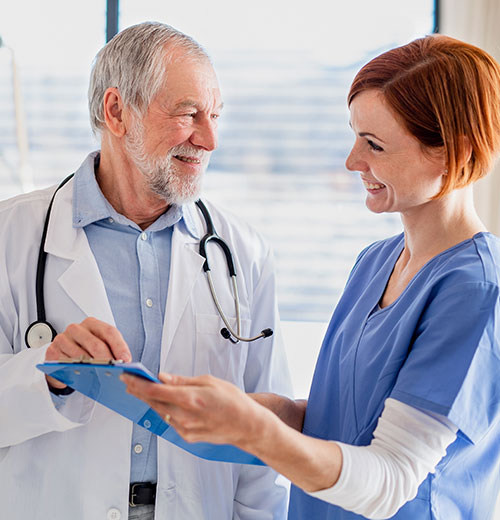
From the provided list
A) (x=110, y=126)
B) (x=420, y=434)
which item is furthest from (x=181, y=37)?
(x=420, y=434)

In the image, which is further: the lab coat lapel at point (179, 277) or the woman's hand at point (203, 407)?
the lab coat lapel at point (179, 277)

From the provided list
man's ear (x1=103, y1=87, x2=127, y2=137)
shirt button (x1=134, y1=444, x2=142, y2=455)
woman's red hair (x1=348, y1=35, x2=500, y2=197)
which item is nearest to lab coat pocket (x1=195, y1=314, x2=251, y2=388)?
shirt button (x1=134, y1=444, x2=142, y2=455)

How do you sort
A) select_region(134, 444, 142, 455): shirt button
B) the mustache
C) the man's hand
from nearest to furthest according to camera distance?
1. the man's hand
2. select_region(134, 444, 142, 455): shirt button
3. the mustache

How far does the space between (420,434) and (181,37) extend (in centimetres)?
101

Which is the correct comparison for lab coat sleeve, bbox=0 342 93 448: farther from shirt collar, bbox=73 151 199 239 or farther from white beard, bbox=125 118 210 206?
white beard, bbox=125 118 210 206

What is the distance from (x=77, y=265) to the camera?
1.34 m

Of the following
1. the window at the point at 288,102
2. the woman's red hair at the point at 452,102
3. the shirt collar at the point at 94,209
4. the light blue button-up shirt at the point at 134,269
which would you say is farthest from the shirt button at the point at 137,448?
the window at the point at 288,102

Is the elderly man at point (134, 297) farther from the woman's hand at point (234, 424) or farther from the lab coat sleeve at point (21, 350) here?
the woman's hand at point (234, 424)

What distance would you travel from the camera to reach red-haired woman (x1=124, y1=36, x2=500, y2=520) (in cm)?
89

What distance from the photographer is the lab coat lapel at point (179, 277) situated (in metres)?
1.35

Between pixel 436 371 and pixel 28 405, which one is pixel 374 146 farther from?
pixel 28 405

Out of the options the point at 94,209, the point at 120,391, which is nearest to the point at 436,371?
the point at 120,391

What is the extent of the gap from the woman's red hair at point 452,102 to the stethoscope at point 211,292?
52cm

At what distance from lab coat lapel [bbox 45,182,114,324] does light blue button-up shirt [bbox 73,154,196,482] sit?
1.0 inches
